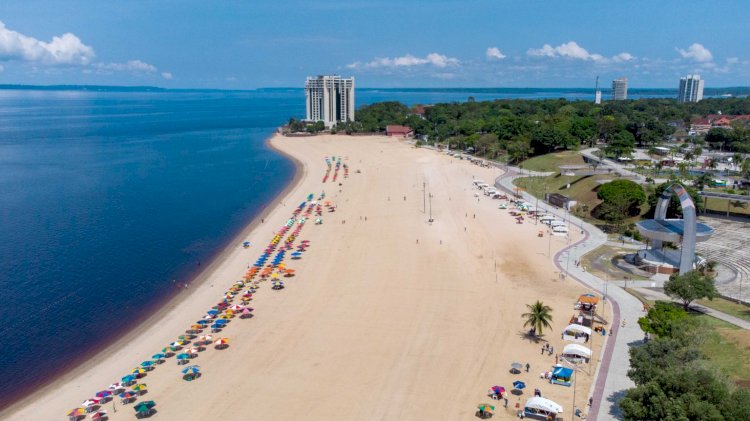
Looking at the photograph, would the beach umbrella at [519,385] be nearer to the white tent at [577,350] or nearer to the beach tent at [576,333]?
the white tent at [577,350]

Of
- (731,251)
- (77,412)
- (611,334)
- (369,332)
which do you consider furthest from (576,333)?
(77,412)

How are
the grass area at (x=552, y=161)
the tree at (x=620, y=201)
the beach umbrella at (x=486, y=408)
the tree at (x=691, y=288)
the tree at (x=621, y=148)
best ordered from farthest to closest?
the grass area at (x=552, y=161), the tree at (x=621, y=148), the tree at (x=620, y=201), the tree at (x=691, y=288), the beach umbrella at (x=486, y=408)

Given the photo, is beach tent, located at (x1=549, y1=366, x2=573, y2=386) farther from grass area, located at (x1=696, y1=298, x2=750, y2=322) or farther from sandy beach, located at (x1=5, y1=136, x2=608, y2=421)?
grass area, located at (x1=696, y1=298, x2=750, y2=322)

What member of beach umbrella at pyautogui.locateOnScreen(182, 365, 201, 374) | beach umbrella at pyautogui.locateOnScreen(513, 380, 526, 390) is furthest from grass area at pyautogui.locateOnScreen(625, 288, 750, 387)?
beach umbrella at pyautogui.locateOnScreen(182, 365, 201, 374)

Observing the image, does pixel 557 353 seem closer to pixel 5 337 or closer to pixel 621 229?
pixel 621 229

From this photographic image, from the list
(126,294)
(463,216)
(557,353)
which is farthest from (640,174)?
(126,294)

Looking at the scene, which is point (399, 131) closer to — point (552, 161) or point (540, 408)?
point (552, 161)

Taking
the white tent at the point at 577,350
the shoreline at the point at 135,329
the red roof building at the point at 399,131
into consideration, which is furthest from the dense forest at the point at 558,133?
the white tent at the point at 577,350

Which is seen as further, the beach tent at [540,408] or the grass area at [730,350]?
the grass area at [730,350]
